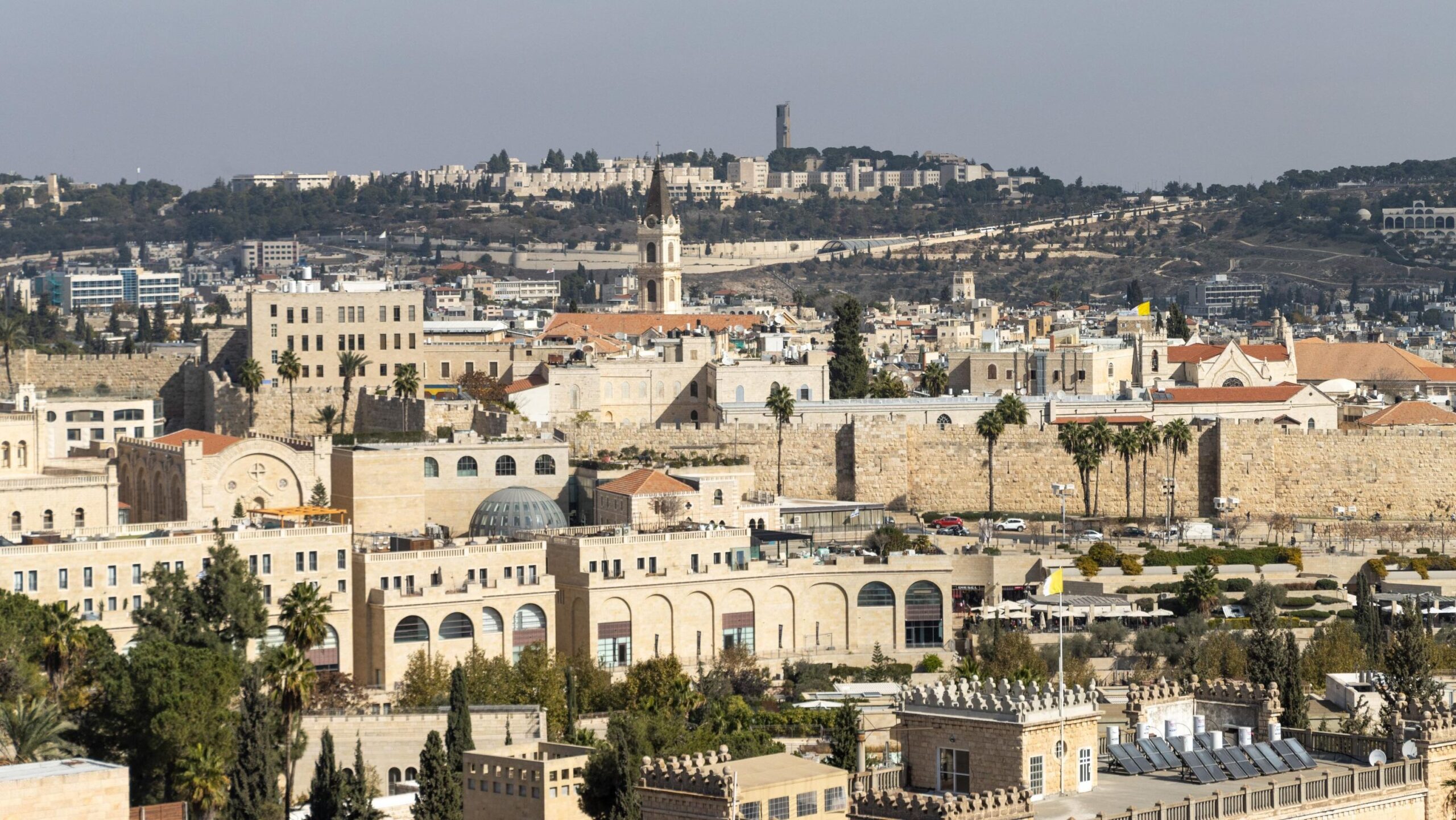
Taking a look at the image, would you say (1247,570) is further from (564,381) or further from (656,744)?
(656,744)

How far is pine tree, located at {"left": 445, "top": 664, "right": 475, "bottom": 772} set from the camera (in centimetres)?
4097

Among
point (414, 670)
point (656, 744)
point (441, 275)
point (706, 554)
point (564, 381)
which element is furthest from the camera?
point (441, 275)

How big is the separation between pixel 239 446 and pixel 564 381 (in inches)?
614

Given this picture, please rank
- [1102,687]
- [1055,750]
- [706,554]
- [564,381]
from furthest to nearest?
[564,381], [706,554], [1102,687], [1055,750]

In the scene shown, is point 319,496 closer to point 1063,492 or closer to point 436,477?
point 436,477

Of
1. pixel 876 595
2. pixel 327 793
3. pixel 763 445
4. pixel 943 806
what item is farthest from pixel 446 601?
pixel 943 806

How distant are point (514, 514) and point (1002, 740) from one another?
31836mm

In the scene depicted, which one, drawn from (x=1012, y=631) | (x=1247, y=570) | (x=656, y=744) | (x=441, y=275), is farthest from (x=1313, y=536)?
(x=441, y=275)

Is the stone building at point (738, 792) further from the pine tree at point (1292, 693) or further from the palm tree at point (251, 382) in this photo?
the palm tree at point (251, 382)

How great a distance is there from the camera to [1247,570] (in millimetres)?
61656

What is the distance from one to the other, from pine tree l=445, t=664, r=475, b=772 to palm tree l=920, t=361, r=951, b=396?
36650 mm

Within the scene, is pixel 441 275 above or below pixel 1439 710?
above

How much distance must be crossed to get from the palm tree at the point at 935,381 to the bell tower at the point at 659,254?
25.0 meters

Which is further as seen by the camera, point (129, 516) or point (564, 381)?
point (564, 381)
